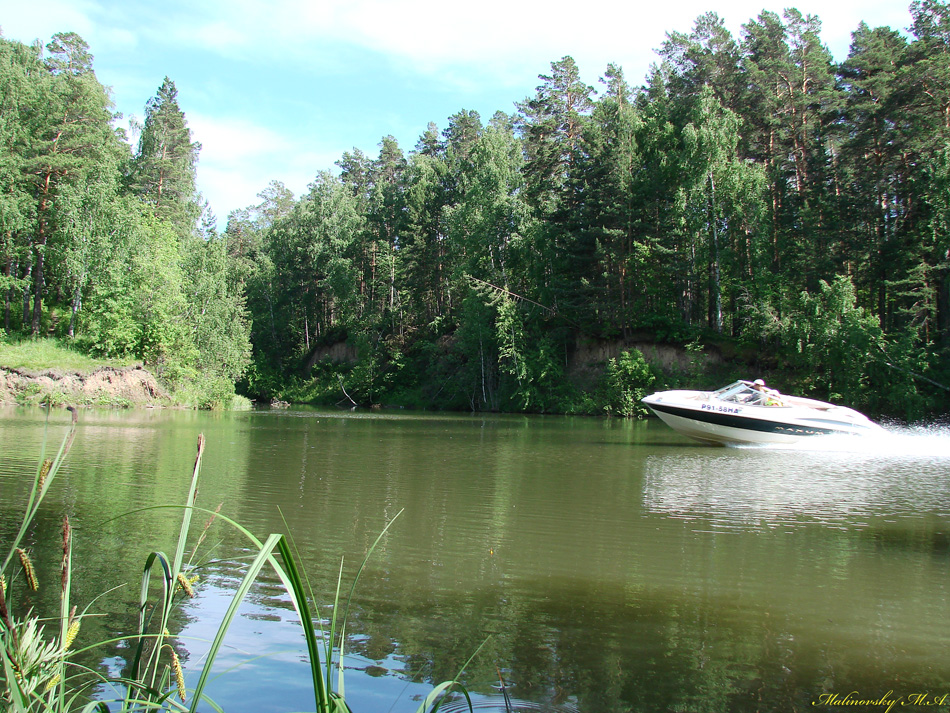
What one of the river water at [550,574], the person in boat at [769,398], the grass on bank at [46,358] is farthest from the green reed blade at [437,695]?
the grass on bank at [46,358]

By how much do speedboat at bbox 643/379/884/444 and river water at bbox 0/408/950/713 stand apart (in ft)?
14.3

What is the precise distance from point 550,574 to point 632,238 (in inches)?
1357

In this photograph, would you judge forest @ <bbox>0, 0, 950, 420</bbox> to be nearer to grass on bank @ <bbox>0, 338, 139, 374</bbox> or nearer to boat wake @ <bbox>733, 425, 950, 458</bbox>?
grass on bank @ <bbox>0, 338, 139, 374</bbox>

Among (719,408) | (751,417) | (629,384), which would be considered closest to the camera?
(751,417)

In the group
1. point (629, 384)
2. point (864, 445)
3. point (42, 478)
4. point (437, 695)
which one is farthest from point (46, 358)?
point (437, 695)

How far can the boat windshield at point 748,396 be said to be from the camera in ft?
65.5

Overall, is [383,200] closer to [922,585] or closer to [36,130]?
[36,130]

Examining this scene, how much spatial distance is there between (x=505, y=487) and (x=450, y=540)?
4.00 meters

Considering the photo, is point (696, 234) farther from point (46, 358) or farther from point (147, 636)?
point (147, 636)

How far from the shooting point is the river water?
459cm

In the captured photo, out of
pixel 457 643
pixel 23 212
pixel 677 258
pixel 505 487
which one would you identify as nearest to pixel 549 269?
pixel 677 258

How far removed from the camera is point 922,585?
6906 mm

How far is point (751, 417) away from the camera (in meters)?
19.7

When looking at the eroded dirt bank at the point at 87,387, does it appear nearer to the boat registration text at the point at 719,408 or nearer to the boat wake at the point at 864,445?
the boat registration text at the point at 719,408
